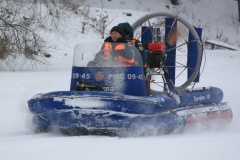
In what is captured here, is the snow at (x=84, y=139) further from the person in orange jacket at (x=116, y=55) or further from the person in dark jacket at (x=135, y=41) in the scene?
the person in dark jacket at (x=135, y=41)

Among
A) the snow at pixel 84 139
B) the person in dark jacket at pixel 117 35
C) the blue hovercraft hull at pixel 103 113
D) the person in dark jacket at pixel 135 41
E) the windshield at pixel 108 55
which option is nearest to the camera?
the snow at pixel 84 139

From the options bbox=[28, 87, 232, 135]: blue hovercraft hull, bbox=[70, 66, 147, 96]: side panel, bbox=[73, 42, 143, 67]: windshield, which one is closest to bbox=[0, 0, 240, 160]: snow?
bbox=[28, 87, 232, 135]: blue hovercraft hull

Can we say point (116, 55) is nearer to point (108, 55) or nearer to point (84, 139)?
point (108, 55)

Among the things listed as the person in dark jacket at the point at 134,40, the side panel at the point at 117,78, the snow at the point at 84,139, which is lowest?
the snow at the point at 84,139

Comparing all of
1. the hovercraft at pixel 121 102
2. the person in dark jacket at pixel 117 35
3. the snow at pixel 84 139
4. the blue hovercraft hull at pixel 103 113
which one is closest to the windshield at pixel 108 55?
the hovercraft at pixel 121 102

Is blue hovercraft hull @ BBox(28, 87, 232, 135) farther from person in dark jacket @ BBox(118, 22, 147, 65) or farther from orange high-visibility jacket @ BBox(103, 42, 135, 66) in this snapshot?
person in dark jacket @ BBox(118, 22, 147, 65)

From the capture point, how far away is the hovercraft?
25.6 feet

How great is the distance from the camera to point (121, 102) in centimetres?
779

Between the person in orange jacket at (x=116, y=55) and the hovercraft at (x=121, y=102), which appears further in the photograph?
the person in orange jacket at (x=116, y=55)

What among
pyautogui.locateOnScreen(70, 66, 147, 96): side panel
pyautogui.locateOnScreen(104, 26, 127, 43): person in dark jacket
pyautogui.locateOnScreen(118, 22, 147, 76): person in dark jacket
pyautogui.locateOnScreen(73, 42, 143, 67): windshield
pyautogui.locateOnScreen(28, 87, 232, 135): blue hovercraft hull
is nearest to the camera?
pyautogui.locateOnScreen(28, 87, 232, 135): blue hovercraft hull

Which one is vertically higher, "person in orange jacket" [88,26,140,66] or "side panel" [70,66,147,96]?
"person in orange jacket" [88,26,140,66]

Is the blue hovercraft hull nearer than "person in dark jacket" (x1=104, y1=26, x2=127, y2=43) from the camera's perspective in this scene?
Yes

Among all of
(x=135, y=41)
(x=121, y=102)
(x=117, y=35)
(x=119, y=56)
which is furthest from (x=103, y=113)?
(x=135, y=41)

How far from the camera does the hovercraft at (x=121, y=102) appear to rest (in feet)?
25.6
